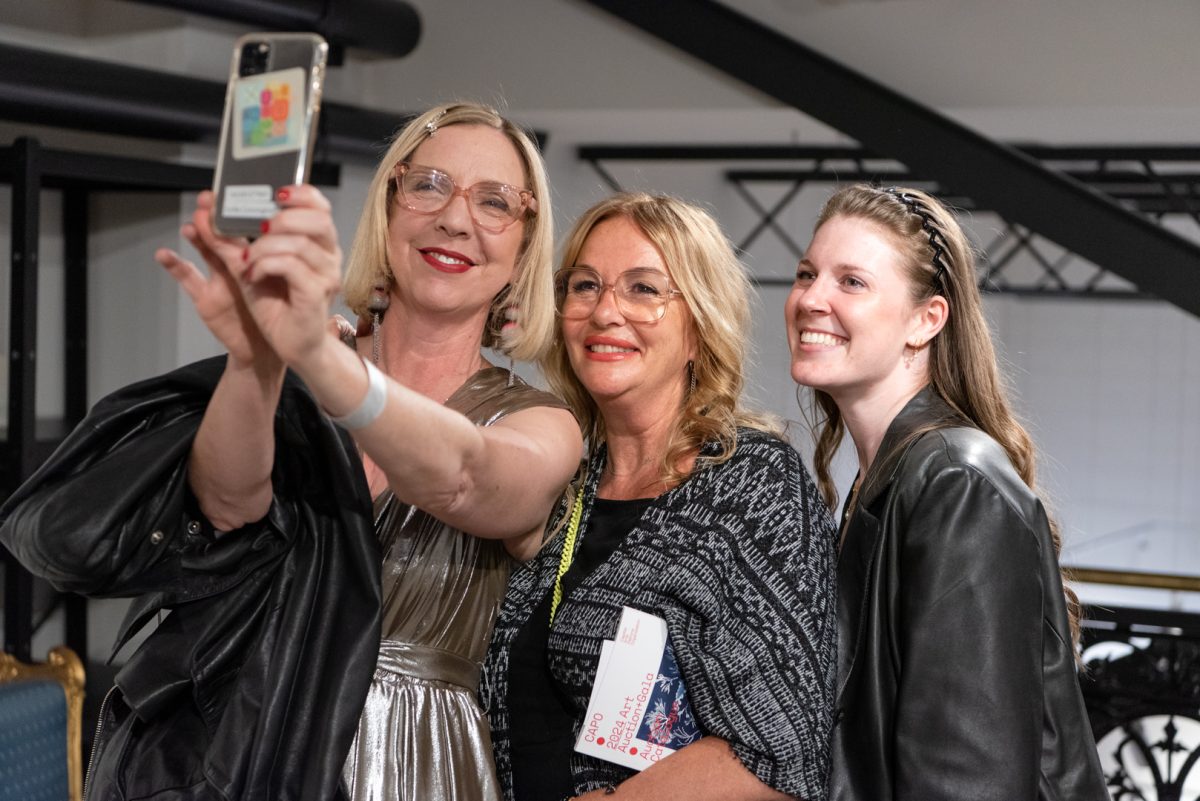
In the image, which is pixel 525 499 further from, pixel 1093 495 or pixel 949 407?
pixel 1093 495

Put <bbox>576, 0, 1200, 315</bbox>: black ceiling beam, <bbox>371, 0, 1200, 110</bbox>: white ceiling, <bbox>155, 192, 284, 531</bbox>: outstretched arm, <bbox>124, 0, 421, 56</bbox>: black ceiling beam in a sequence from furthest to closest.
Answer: <bbox>371, 0, 1200, 110</bbox>: white ceiling < <bbox>576, 0, 1200, 315</bbox>: black ceiling beam < <bbox>124, 0, 421, 56</bbox>: black ceiling beam < <bbox>155, 192, 284, 531</bbox>: outstretched arm

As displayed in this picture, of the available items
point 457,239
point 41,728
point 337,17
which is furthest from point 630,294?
point 337,17

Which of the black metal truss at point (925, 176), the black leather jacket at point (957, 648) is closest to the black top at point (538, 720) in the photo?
the black leather jacket at point (957, 648)

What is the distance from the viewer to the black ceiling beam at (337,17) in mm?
4855

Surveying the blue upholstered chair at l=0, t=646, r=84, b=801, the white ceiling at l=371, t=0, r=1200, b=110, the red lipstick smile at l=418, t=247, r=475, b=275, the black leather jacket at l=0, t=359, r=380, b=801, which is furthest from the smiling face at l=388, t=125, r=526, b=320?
the white ceiling at l=371, t=0, r=1200, b=110

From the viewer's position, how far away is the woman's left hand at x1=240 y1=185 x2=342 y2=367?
3.87ft

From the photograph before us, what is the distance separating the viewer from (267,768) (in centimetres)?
154

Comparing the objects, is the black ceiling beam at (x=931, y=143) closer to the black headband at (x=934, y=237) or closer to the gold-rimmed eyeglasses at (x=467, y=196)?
the black headband at (x=934, y=237)

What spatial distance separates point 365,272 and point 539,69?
4.39 m

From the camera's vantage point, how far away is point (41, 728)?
10.2 ft

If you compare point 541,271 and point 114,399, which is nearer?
point 114,399

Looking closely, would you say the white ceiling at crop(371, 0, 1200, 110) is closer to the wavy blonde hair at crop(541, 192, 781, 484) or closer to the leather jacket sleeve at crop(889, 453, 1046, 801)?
the wavy blonde hair at crop(541, 192, 781, 484)

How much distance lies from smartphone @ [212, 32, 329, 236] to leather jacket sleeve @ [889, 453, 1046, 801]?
957 mm

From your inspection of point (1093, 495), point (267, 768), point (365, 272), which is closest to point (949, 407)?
point (365, 272)
